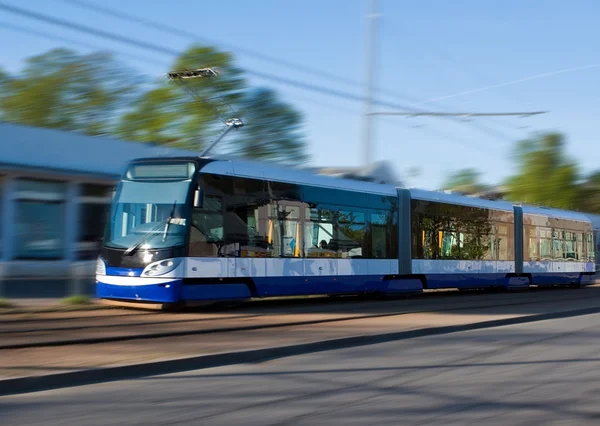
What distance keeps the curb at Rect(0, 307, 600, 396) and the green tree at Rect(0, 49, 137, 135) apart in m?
34.3

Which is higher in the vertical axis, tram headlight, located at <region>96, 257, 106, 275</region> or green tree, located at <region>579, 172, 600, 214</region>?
green tree, located at <region>579, 172, 600, 214</region>

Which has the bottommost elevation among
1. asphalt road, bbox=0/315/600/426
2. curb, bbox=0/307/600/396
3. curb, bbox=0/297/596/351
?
asphalt road, bbox=0/315/600/426

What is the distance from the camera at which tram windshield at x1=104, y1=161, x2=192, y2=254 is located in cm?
1426

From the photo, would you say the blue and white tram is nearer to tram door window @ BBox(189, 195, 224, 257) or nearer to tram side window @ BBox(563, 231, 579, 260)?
tram door window @ BBox(189, 195, 224, 257)

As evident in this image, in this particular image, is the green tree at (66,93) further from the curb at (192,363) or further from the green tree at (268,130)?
the curb at (192,363)

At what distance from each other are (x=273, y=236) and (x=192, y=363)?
7.67 metres

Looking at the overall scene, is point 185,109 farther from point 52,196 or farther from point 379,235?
point 379,235

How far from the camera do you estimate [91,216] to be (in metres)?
28.2

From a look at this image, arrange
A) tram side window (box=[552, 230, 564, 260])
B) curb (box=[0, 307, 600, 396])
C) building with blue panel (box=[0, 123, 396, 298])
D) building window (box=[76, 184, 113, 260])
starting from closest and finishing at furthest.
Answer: curb (box=[0, 307, 600, 396]) → building with blue panel (box=[0, 123, 396, 298]) → building window (box=[76, 184, 113, 260]) → tram side window (box=[552, 230, 564, 260])

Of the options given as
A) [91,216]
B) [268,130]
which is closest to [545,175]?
[268,130]

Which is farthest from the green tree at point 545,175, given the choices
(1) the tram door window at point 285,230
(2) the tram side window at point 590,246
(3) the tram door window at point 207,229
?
(3) the tram door window at point 207,229

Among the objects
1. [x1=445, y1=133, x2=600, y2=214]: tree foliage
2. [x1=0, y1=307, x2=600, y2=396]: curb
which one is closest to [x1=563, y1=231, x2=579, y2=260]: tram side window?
[x1=0, y1=307, x2=600, y2=396]: curb

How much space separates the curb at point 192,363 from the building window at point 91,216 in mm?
18433

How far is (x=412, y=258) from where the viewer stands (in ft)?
67.4
